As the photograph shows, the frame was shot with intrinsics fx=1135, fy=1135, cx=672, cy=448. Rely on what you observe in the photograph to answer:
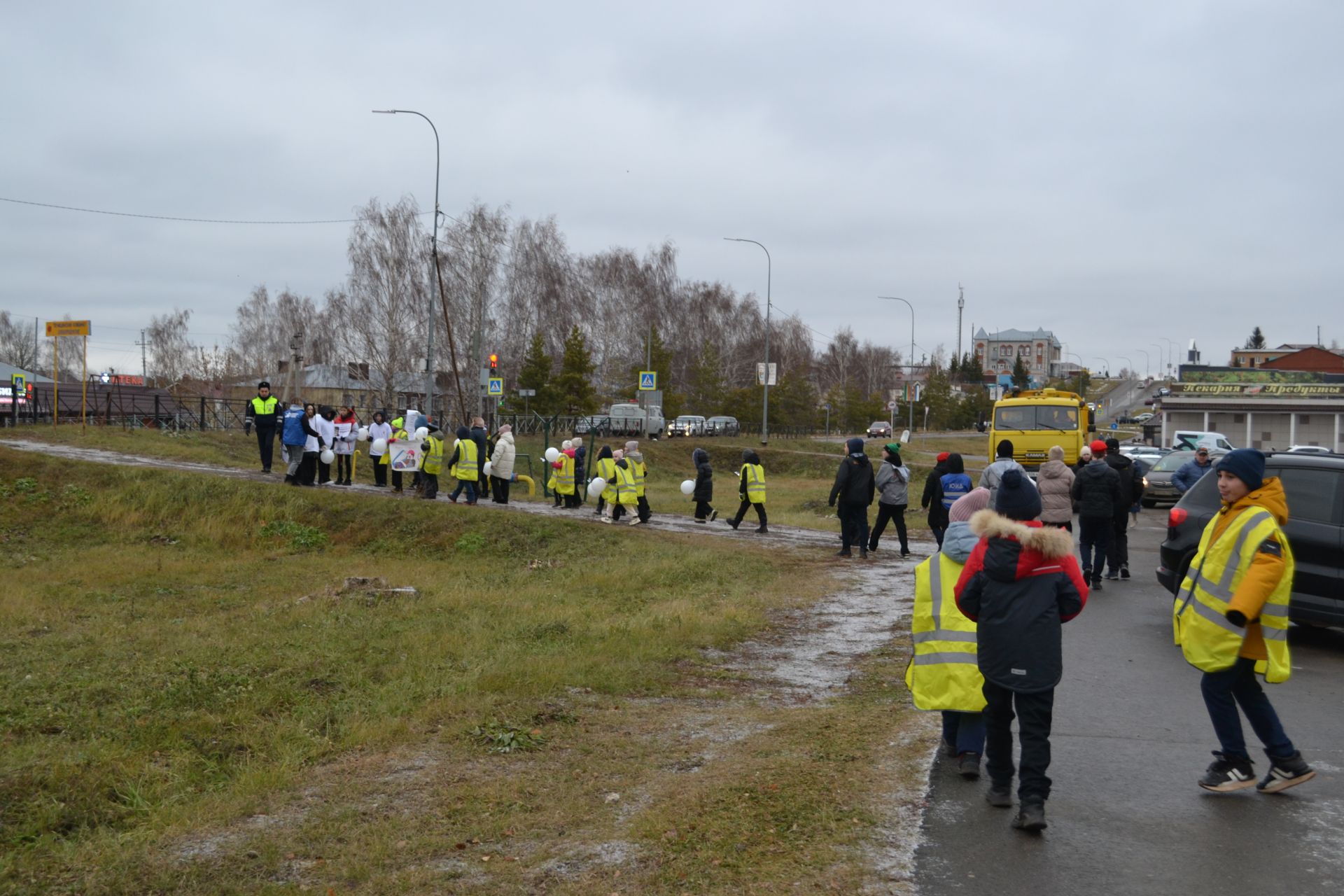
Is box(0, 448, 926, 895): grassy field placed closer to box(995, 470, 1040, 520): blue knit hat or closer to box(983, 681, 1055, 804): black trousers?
box(983, 681, 1055, 804): black trousers

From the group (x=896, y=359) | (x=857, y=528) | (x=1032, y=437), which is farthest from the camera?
(x=896, y=359)

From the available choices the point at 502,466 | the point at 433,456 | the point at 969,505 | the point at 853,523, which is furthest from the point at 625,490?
the point at 969,505

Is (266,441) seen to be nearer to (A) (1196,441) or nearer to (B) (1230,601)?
(B) (1230,601)

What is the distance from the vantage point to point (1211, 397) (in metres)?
80.1

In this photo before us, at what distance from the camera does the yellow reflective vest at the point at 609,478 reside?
A: 808 inches

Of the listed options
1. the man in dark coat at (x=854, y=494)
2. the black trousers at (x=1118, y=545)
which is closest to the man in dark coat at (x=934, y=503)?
the man in dark coat at (x=854, y=494)

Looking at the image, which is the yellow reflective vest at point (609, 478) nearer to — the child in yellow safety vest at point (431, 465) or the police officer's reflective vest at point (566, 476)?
the police officer's reflective vest at point (566, 476)

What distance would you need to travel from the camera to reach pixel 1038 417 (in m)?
35.7

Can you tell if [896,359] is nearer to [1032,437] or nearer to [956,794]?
[1032,437]

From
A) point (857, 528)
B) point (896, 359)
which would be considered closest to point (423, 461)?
point (857, 528)

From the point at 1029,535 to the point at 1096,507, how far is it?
9476mm

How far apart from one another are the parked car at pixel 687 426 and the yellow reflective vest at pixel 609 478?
39529mm

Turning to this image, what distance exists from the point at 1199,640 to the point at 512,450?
17.4m

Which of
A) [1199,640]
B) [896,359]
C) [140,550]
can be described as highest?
[896,359]
